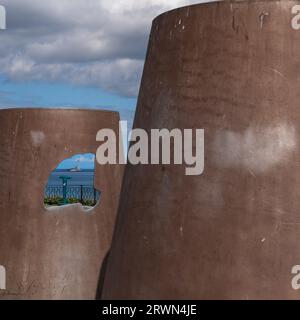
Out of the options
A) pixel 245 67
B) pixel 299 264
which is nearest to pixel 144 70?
pixel 245 67

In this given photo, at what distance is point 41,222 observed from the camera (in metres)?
8.23

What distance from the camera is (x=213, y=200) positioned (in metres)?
4.08

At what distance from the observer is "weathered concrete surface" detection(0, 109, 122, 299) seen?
8203 mm

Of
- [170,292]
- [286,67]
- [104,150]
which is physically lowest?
[170,292]

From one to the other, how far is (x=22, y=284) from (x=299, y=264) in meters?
5.05

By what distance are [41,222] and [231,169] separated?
4652 mm

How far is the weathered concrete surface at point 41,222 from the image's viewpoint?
26.9 ft

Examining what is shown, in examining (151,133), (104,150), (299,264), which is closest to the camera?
(299,264)

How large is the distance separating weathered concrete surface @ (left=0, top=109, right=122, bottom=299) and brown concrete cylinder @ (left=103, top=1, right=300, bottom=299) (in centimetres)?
408

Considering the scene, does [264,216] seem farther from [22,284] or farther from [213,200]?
[22,284]
